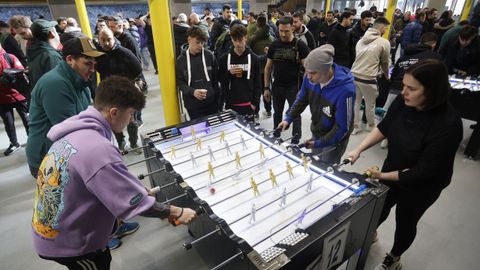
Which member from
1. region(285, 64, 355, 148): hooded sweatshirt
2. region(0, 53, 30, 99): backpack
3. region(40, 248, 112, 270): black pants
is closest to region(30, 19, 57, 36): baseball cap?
region(0, 53, 30, 99): backpack

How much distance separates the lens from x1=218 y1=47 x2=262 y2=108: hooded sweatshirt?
3.13 meters

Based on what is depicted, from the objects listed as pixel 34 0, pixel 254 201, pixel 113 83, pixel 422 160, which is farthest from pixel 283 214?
pixel 34 0

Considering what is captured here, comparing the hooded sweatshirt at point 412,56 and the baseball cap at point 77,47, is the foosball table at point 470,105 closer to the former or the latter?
the hooded sweatshirt at point 412,56

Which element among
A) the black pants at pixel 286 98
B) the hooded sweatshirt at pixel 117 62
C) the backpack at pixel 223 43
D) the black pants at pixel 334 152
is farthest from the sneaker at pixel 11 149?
the black pants at pixel 334 152

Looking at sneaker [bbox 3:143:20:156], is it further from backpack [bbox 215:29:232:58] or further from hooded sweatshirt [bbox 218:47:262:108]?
backpack [bbox 215:29:232:58]

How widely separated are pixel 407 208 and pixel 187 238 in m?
1.75

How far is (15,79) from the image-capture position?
325 centimetres

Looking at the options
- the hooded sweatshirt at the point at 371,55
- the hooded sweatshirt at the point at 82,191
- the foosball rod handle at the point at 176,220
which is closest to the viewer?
the hooded sweatshirt at the point at 82,191

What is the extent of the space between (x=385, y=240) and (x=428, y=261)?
32 cm

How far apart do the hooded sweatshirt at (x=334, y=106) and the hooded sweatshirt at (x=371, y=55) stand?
79.4 inches

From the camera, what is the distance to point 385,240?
233 cm

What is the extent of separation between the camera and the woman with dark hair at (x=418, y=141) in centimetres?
139

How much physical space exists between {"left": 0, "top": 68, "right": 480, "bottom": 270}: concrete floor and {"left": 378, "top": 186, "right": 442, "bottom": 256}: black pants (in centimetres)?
42

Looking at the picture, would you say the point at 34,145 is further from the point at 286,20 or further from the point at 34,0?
the point at 34,0
